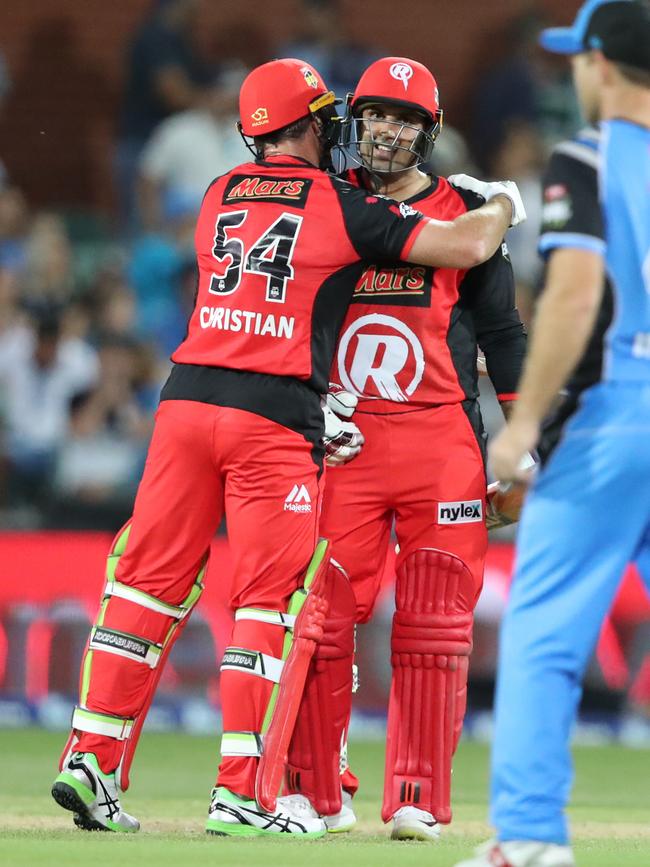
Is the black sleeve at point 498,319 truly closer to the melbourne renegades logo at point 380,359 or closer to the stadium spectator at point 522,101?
the melbourne renegades logo at point 380,359

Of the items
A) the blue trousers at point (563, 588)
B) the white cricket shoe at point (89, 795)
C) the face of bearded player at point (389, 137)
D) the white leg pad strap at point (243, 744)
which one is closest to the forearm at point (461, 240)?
the face of bearded player at point (389, 137)

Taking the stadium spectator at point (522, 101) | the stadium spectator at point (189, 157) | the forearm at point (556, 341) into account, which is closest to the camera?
the forearm at point (556, 341)

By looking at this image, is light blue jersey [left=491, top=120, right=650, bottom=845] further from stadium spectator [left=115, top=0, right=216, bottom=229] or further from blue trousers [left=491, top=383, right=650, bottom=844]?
stadium spectator [left=115, top=0, right=216, bottom=229]

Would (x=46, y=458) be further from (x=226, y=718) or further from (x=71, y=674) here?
(x=226, y=718)

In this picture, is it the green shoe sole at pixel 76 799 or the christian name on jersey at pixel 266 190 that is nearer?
the green shoe sole at pixel 76 799

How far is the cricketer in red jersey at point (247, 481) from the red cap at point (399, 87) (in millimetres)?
391

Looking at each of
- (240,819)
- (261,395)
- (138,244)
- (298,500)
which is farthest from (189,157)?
(240,819)

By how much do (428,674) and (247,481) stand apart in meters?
0.90

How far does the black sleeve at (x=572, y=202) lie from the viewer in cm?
371

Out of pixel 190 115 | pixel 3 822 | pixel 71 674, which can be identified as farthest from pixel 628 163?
pixel 190 115

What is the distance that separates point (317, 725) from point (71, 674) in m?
3.68

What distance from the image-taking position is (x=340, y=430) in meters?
5.32

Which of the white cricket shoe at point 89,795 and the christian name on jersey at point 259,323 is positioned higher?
the christian name on jersey at point 259,323

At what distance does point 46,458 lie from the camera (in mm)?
10352
